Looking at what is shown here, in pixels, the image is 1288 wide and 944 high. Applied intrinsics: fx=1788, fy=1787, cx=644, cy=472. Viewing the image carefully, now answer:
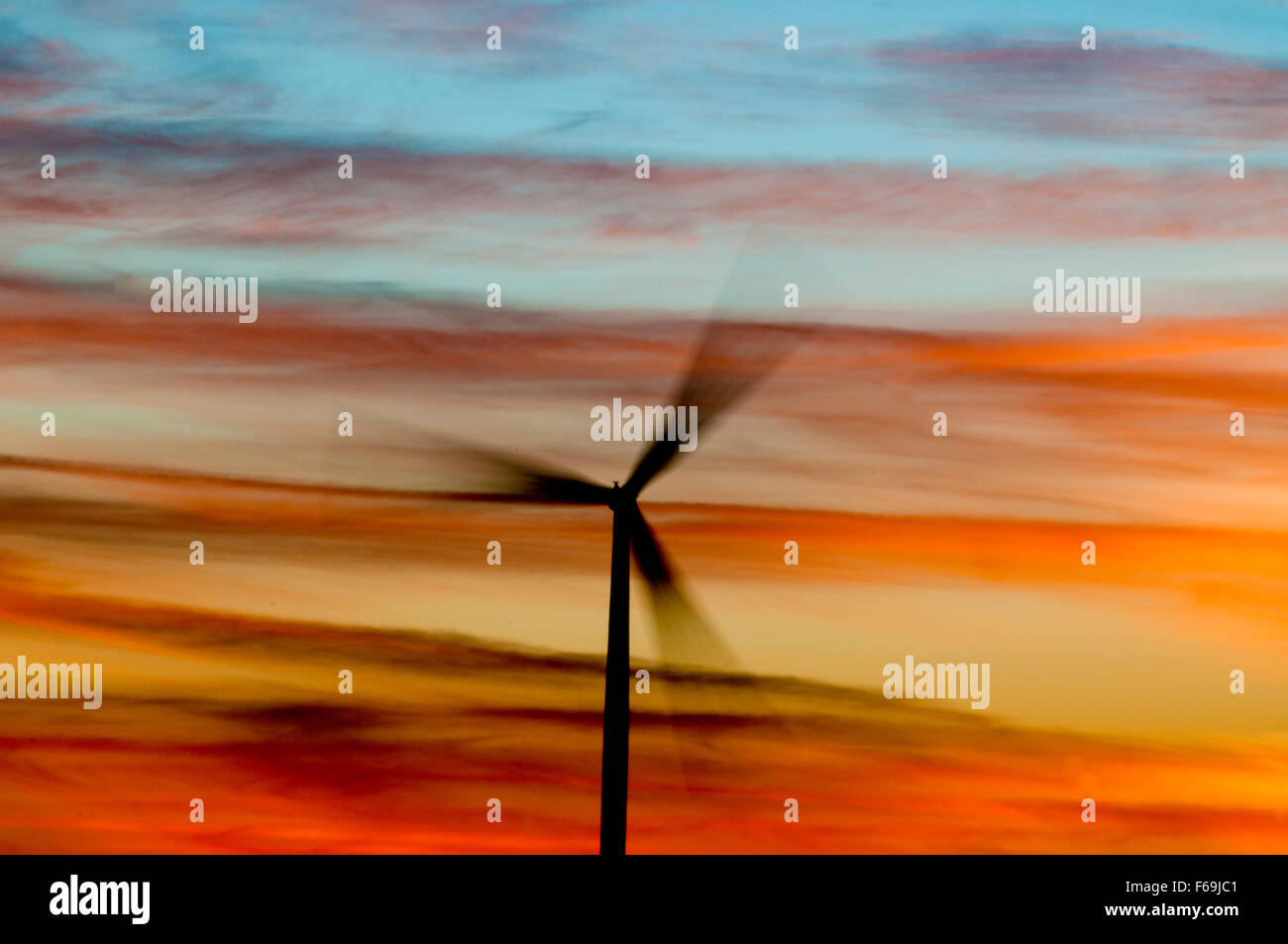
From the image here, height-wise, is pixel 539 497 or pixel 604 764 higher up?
pixel 539 497

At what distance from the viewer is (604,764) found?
43.8m
